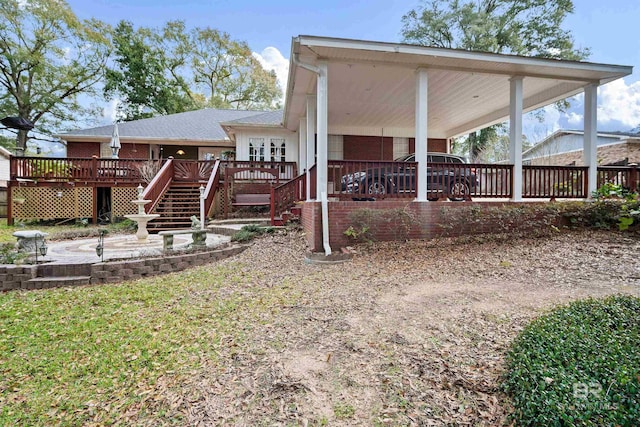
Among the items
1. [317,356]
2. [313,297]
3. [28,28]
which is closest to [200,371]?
[317,356]

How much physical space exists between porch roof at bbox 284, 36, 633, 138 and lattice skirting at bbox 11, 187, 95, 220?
339 inches

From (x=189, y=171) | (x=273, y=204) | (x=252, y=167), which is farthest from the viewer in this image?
(x=252, y=167)

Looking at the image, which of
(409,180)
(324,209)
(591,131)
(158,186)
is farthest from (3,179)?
(591,131)

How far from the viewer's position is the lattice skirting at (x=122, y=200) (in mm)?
13100

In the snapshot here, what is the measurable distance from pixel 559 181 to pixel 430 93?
13.6 ft

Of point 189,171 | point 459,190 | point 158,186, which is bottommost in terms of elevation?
point 459,190

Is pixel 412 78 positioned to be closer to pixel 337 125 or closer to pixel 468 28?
pixel 337 125

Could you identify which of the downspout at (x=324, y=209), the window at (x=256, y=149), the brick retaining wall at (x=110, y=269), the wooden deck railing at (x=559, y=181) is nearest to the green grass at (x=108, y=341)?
the brick retaining wall at (x=110, y=269)

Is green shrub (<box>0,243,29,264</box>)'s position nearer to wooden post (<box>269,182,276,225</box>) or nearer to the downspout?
wooden post (<box>269,182,276,225</box>)

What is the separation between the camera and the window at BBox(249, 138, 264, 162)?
14297mm

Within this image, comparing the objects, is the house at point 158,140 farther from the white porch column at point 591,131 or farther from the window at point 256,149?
the white porch column at point 591,131

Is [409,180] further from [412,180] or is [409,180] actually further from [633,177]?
[633,177]

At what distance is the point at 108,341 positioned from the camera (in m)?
3.56

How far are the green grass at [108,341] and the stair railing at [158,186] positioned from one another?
16.7 ft
